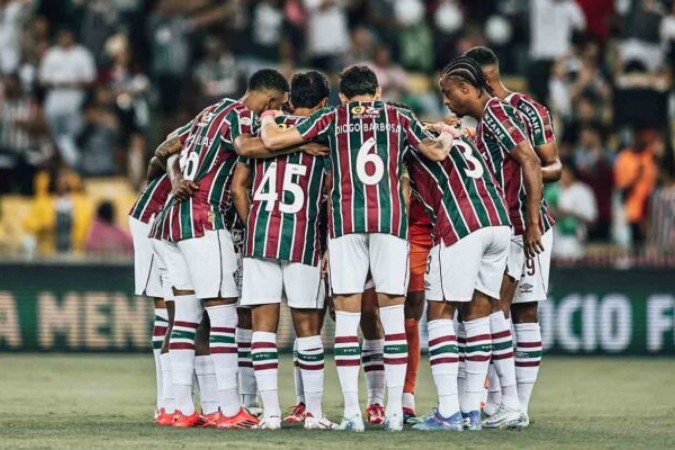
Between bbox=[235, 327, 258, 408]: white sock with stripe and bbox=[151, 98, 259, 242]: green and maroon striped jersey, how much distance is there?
3.09 feet

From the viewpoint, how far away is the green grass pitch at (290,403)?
1009 centimetres

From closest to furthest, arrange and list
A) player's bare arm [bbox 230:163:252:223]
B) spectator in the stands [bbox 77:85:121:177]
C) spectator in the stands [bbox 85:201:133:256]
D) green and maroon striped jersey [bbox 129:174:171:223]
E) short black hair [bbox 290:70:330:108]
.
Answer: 1. player's bare arm [bbox 230:163:252:223]
2. short black hair [bbox 290:70:330:108]
3. green and maroon striped jersey [bbox 129:174:171:223]
4. spectator in the stands [bbox 85:201:133:256]
5. spectator in the stands [bbox 77:85:121:177]

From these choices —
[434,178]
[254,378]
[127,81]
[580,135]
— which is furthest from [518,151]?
[127,81]

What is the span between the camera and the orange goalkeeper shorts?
11.9 metres

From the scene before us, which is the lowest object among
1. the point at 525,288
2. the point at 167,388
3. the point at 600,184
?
the point at 167,388

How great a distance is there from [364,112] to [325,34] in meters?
13.5

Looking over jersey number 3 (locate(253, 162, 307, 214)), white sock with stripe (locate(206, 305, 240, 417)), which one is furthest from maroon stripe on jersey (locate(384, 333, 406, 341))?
white sock with stripe (locate(206, 305, 240, 417))

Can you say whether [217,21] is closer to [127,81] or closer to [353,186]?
[127,81]

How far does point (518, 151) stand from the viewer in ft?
36.3

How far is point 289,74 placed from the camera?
74.3 feet

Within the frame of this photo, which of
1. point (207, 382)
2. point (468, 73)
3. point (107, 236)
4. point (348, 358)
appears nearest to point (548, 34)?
point (107, 236)

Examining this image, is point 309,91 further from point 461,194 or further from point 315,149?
point 461,194

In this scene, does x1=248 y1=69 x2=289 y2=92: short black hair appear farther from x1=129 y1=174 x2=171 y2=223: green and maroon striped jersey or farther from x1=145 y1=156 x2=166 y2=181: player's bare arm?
x1=129 y1=174 x2=171 y2=223: green and maroon striped jersey

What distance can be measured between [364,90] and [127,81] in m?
12.2
